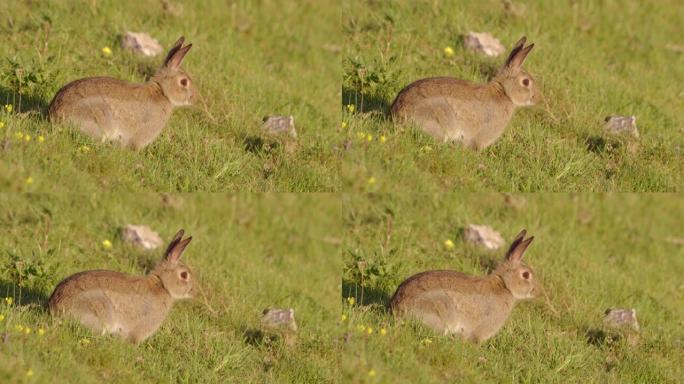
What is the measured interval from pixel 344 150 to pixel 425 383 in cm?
284

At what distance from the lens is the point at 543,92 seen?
17516 millimetres

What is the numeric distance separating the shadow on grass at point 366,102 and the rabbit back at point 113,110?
2050 mm

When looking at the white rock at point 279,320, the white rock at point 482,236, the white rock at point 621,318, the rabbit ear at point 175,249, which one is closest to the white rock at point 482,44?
the white rock at point 482,236

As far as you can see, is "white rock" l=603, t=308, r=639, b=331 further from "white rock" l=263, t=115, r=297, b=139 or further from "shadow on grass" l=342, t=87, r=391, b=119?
"white rock" l=263, t=115, r=297, b=139

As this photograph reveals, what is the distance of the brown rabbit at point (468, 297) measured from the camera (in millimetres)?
15195

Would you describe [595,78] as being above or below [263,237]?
above

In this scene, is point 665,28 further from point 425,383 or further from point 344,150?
point 425,383

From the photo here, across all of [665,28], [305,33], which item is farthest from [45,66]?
[665,28]

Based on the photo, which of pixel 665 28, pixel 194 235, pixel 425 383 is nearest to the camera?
pixel 425 383

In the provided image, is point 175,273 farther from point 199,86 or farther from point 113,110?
point 199,86

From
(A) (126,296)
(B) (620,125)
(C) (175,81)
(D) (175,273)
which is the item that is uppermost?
(C) (175,81)

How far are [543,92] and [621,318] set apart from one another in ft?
9.72

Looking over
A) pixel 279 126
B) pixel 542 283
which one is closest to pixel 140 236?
pixel 279 126

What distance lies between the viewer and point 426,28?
17.8m
